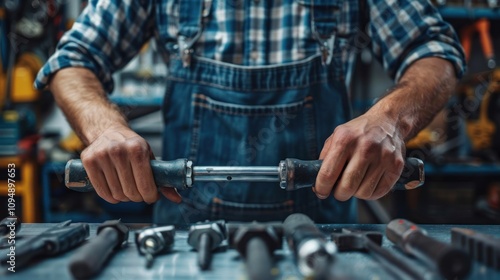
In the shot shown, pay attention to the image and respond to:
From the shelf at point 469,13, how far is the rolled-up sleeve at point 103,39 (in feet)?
4.21

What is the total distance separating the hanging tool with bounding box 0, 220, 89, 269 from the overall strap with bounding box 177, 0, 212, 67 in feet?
1.38

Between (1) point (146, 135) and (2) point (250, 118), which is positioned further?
(1) point (146, 135)

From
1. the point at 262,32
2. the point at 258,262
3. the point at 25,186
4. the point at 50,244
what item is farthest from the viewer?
the point at 25,186

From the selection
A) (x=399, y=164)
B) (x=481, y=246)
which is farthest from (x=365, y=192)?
(x=481, y=246)

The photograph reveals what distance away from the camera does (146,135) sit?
1799 mm

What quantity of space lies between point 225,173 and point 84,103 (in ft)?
1.16

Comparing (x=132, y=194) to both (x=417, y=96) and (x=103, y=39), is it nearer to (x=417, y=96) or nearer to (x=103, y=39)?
(x=103, y=39)

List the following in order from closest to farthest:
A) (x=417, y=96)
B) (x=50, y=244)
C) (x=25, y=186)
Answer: (x=50, y=244) < (x=417, y=96) < (x=25, y=186)


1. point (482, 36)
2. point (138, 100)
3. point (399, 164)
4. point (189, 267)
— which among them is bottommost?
point (189, 267)

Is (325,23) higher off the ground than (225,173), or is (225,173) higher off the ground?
(325,23)

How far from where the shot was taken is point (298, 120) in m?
0.86

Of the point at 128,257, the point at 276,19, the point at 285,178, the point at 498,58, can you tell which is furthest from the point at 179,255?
the point at 498,58

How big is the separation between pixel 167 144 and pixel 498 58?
191 centimetres

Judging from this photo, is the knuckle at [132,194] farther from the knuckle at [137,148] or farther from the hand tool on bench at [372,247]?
the hand tool on bench at [372,247]
